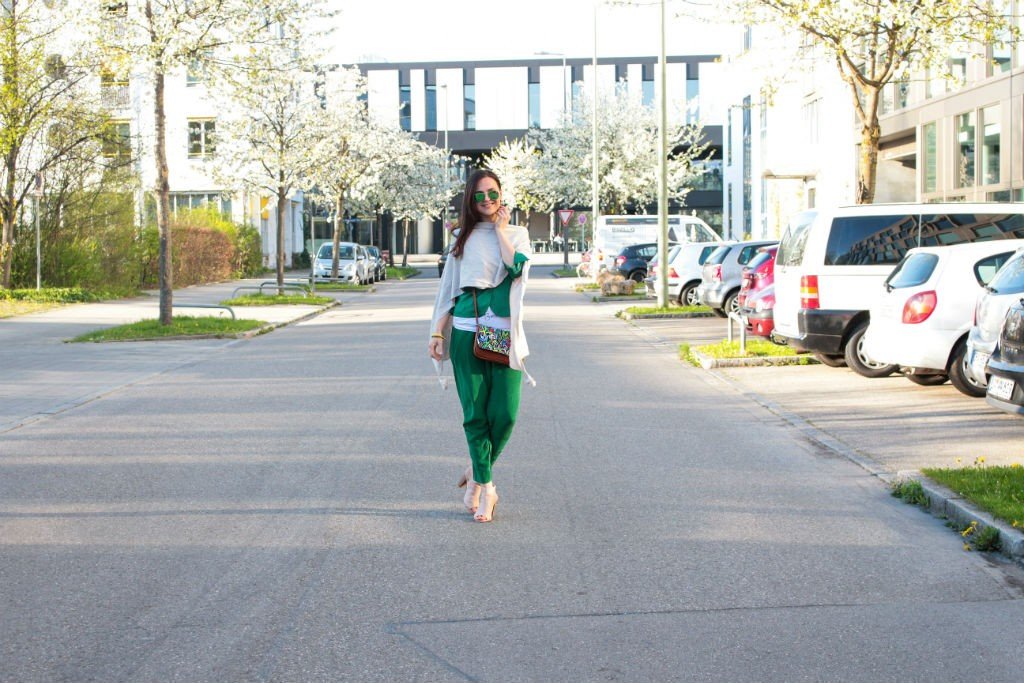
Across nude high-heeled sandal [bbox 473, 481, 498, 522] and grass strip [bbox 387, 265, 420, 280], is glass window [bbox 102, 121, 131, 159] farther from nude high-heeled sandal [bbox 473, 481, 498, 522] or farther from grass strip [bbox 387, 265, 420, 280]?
nude high-heeled sandal [bbox 473, 481, 498, 522]

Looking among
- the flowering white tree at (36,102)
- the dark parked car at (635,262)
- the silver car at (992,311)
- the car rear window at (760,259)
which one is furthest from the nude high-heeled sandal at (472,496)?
the dark parked car at (635,262)

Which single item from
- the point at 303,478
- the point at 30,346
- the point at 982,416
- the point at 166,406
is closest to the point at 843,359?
the point at 982,416

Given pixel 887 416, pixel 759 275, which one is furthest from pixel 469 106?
pixel 887 416

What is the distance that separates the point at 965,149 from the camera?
97.0ft

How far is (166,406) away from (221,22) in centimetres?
973

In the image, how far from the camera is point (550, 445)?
9633 millimetres

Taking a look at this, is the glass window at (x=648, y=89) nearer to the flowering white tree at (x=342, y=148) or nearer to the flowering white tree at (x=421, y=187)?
the flowering white tree at (x=421, y=187)

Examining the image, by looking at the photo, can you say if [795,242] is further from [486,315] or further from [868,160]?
[486,315]

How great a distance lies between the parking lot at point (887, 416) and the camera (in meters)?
9.06

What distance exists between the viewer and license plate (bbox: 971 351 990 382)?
942cm

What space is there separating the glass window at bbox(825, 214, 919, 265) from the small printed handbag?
822 cm

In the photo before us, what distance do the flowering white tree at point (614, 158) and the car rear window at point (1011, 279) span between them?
46.7 m

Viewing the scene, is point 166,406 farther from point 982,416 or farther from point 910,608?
point 910,608

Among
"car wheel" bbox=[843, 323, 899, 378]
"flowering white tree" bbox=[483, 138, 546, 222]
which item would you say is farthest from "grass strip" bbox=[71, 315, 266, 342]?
"flowering white tree" bbox=[483, 138, 546, 222]
